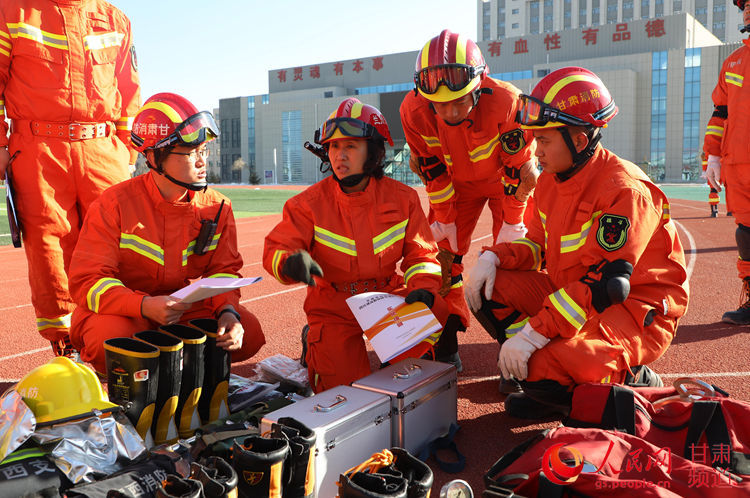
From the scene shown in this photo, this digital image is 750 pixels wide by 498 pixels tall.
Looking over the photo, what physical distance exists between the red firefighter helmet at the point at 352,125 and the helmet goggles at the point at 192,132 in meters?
0.68

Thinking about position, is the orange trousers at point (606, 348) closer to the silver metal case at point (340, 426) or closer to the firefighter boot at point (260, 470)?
the silver metal case at point (340, 426)

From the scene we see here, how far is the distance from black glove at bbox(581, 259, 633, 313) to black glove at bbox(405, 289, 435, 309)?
87 centimetres

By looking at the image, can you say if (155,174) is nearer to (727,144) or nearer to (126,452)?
(126,452)

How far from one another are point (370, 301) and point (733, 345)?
3.23 m

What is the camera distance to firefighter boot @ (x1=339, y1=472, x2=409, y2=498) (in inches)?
80.3

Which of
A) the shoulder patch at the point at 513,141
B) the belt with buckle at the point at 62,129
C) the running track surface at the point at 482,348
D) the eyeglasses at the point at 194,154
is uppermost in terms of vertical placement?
the belt with buckle at the point at 62,129

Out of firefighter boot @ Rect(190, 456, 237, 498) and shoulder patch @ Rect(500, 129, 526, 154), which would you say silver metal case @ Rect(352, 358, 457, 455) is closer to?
Result: firefighter boot @ Rect(190, 456, 237, 498)

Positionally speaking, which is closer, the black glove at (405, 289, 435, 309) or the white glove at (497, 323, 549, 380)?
the white glove at (497, 323, 549, 380)

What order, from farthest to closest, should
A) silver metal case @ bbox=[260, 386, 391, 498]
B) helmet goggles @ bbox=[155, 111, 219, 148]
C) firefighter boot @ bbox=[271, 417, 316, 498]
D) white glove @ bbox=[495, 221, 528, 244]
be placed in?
white glove @ bbox=[495, 221, 528, 244], helmet goggles @ bbox=[155, 111, 219, 148], silver metal case @ bbox=[260, 386, 391, 498], firefighter boot @ bbox=[271, 417, 316, 498]

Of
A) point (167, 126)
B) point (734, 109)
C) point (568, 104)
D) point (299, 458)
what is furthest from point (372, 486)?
point (734, 109)

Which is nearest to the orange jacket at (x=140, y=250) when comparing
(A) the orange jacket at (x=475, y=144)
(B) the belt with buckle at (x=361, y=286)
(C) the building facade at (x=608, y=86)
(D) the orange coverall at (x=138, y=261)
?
(D) the orange coverall at (x=138, y=261)

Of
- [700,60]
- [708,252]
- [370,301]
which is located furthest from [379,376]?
[700,60]

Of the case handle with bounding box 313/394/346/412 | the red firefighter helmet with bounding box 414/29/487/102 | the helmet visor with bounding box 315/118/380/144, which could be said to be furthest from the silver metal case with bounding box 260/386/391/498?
the red firefighter helmet with bounding box 414/29/487/102

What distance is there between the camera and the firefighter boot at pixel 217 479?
6.87 ft
